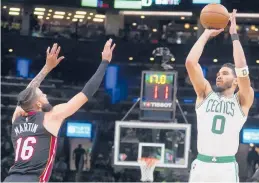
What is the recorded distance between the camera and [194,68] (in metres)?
5.16

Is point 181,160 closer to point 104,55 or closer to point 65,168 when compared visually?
point 65,168

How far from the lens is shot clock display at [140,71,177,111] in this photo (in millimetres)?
14242

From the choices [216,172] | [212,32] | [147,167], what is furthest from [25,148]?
[147,167]

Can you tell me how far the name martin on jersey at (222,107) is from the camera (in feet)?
16.8

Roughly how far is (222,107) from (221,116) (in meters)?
0.07

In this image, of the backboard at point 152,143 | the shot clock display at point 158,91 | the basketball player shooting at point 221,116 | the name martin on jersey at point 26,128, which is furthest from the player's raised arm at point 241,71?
the shot clock display at point 158,91

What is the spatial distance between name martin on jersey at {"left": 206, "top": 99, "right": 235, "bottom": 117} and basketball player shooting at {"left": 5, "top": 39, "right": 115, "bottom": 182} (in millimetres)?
844

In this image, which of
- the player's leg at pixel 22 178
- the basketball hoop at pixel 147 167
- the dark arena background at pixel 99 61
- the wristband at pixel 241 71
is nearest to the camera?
the player's leg at pixel 22 178

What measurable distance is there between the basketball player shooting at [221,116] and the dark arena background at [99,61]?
11.4 m

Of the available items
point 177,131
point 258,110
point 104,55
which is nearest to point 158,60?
point 177,131

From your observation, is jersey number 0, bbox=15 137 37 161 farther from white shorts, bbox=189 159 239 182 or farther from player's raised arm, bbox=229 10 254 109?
player's raised arm, bbox=229 10 254 109

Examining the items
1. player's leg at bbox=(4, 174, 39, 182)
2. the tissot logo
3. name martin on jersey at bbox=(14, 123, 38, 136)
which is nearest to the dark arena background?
the tissot logo

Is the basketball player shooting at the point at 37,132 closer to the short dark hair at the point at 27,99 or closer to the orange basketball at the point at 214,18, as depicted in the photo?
the short dark hair at the point at 27,99

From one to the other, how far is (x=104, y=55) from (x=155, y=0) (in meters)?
16.8
